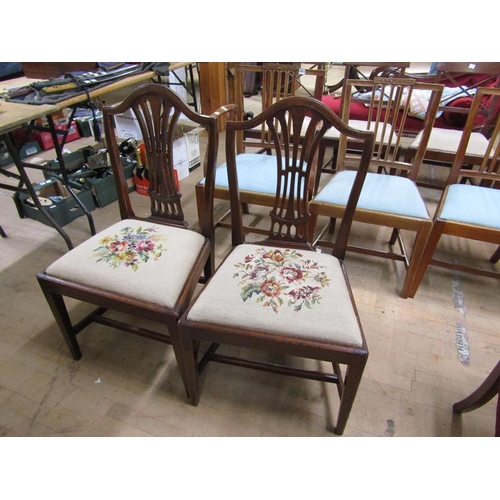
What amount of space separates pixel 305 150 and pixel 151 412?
109cm

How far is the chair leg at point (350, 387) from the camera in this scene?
2.97 feet

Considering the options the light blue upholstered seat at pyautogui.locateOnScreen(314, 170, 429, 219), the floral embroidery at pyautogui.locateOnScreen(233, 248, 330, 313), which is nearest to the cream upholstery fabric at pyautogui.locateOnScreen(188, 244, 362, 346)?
the floral embroidery at pyautogui.locateOnScreen(233, 248, 330, 313)

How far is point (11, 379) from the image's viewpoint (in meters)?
1.30

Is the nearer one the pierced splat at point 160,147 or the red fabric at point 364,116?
the pierced splat at point 160,147

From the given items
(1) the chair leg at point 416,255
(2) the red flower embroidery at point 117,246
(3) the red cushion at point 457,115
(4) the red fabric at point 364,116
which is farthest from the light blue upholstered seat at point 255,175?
(3) the red cushion at point 457,115

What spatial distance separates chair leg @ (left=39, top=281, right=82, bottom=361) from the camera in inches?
47.1

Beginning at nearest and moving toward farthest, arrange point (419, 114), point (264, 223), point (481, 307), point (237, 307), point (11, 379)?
point (237, 307), point (11, 379), point (481, 307), point (264, 223), point (419, 114)

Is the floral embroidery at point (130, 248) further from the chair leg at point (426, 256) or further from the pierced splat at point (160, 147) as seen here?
the chair leg at point (426, 256)

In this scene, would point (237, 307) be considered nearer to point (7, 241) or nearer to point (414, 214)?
point (414, 214)

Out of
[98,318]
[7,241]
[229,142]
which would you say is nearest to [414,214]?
[229,142]

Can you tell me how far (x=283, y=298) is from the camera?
1008 mm

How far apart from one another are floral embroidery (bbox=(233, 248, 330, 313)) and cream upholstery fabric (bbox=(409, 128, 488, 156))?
141 cm

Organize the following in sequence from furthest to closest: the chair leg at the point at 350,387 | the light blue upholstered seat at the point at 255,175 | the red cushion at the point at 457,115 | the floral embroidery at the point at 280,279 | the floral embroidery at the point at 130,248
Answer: the red cushion at the point at 457,115 < the light blue upholstered seat at the point at 255,175 < the floral embroidery at the point at 130,248 < the floral embroidery at the point at 280,279 < the chair leg at the point at 350,387

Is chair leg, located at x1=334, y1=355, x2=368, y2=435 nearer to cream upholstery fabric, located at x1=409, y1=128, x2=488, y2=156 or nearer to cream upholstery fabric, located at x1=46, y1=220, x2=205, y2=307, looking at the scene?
cream upholstery fabric, located at x1=46, y1=220, x2=205, y2=307
